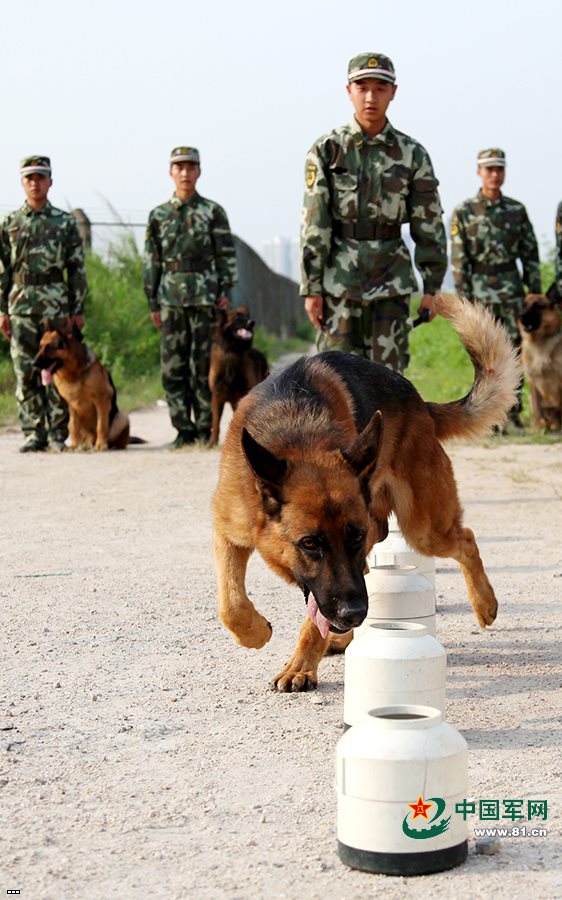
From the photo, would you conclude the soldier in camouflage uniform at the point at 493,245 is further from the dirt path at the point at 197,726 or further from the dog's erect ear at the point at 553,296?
the dirt path at the point at 197,726

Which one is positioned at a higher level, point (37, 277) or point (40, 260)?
point (40, 260)

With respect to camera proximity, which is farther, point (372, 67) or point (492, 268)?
point (492, 268)

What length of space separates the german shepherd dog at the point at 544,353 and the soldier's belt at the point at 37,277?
5.01m

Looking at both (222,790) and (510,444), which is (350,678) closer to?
(222,790)

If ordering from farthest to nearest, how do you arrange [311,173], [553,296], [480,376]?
[553,296]
[311,173]
[480,376]

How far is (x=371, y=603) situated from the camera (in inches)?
174

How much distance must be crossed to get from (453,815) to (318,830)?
44 centimetres

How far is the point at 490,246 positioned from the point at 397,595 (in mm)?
9339

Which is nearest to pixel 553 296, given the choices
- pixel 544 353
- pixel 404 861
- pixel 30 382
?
pixel 544 353

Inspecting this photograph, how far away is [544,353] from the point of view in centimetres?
1321

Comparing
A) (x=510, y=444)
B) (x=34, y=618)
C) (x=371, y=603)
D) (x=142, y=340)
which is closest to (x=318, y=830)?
(x=371, y=603)

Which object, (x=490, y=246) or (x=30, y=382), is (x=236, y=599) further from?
(x=490, y=246)

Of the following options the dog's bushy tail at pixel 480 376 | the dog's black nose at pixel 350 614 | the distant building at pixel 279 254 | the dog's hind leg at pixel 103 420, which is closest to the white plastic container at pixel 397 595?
the dog's black nose at pixel 350 614

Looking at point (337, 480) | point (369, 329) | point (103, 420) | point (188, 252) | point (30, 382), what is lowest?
point (337, 480)
